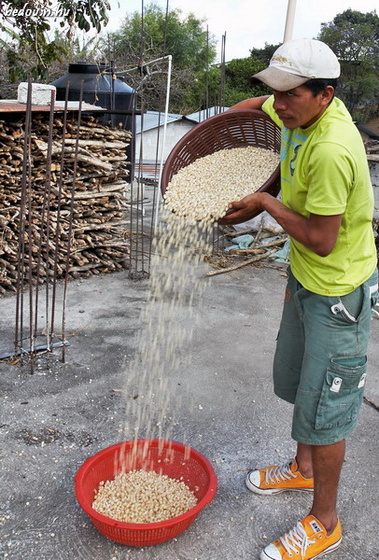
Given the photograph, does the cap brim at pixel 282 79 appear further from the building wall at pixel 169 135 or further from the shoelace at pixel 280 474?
the building wall at pixel 169 135

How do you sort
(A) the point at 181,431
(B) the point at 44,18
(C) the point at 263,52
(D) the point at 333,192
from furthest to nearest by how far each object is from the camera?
1. (C) the point at 263,52
2. (B) the point at 44,18
3. (A) the point at 181,431
4. (D) the point at 333,192

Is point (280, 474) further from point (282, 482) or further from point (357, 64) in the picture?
point (357, 64)

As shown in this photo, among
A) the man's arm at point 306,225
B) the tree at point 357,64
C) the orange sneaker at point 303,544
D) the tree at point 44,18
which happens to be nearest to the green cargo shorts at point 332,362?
the man's arm at point 306,225

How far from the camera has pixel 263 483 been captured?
2369 mm

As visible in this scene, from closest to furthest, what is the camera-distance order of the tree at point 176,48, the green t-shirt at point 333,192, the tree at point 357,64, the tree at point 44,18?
the green t-shirt at point 333,192 → the tree at point 44,18 → the tree at point 176,48 → the tree at point 357,64

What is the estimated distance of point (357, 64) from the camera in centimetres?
2306

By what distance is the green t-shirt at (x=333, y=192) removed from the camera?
1614 millimetres

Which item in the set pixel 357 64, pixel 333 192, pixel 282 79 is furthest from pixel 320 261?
pixel 357 64

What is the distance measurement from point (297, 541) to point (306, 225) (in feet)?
3.81

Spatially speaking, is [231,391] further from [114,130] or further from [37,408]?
[114,130]

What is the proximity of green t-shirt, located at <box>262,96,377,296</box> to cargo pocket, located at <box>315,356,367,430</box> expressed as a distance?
25 cm

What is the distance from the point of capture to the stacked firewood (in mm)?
4363

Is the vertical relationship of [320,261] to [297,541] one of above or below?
above

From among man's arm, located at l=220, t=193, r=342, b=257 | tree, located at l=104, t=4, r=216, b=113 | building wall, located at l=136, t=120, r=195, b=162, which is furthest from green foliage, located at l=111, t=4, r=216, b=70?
man's arm, located at l=220, t=193, r=342, b=257
